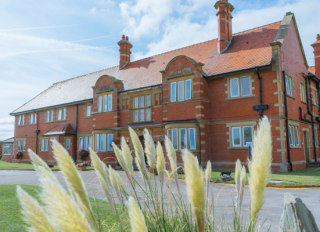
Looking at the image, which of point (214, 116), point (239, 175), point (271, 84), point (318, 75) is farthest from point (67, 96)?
point (239, 175)

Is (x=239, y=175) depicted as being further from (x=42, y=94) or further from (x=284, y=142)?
(x=42, y=94)

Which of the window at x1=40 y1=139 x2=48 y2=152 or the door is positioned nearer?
the door

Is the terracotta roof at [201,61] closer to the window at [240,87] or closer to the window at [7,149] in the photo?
the window at [240,87]

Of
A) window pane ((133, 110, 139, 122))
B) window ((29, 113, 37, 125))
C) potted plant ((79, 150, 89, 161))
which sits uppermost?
window ((29, 113, 37, 125))

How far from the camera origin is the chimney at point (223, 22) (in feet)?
62.2

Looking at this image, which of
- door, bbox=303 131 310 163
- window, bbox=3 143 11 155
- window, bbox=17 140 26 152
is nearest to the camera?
door, bbox=303 131 310 163

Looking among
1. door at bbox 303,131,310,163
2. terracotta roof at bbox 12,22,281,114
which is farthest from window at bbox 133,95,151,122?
door at bbox 303,131,310,163

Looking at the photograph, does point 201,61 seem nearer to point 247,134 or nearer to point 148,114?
point 148,114

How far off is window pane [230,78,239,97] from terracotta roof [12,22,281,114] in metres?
0.72

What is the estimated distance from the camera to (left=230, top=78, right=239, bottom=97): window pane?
1662 centimetres

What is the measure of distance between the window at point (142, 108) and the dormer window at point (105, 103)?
2.60m

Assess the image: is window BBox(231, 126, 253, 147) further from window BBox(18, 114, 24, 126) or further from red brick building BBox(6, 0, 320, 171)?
window BBox(18, 114, 24, 126)

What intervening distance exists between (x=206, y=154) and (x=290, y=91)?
6759mm

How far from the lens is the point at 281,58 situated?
626 inches
